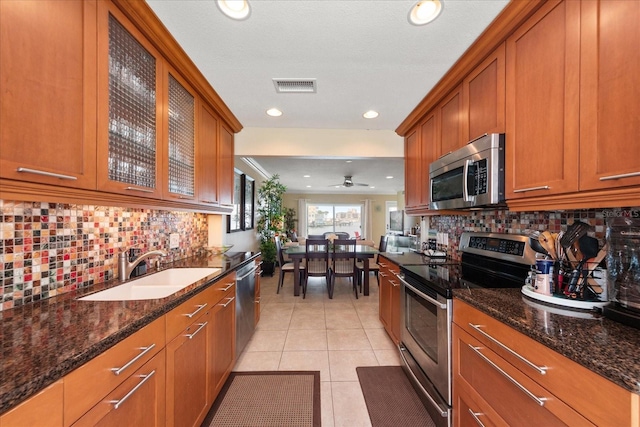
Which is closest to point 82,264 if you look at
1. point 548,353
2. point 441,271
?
point 548,353

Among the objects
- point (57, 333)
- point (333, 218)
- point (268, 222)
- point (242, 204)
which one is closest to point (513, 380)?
point (57, 333)

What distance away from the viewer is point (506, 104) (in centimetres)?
142

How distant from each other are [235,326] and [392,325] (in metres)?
1.42

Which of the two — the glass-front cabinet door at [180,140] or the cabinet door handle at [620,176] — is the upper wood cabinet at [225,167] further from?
the cabinet door handle at [620,176]

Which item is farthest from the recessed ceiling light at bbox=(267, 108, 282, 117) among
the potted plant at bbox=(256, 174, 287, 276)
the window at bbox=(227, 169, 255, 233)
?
the potted plant at bbox=(256, 174, 287, 276)

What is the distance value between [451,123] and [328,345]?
2342 mm

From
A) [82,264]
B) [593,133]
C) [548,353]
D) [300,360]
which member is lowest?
[300,360]

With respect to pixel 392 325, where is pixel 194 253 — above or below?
above

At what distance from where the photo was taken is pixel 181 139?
1874mm

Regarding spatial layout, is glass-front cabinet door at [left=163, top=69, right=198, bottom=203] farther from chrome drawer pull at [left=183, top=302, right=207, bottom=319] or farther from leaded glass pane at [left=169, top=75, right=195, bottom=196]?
chrome drawer pull at [left=183, top=302, right=207, bottom=319]

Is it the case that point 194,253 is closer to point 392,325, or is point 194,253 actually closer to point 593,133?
point 392,325

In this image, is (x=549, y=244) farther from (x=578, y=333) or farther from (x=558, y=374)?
(x=558, y=374)

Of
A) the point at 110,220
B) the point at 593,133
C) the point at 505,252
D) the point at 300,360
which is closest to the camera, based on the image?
the point at 593,133

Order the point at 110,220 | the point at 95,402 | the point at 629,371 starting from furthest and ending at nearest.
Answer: the point at 110,220
the point at 95,402
the point at 629,371
